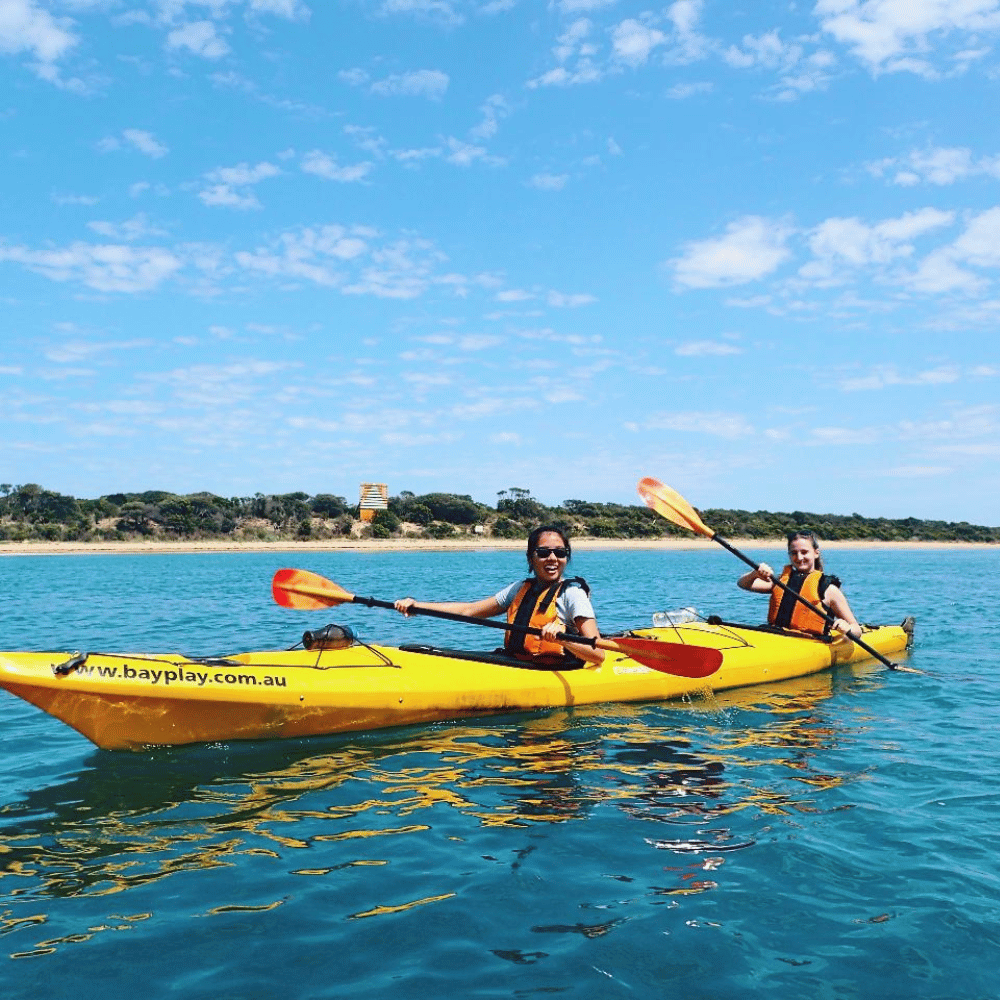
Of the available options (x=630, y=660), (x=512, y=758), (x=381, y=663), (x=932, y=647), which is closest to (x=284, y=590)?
(x=381, y=663)

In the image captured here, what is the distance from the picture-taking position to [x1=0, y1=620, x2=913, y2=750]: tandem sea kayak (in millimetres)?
5133

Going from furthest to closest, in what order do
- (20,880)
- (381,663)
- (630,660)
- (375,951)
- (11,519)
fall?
1. (11,519)
2. (630,660)
3. (381,663)
4. (20,880)
5. (375,951)

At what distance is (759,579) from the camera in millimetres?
9594

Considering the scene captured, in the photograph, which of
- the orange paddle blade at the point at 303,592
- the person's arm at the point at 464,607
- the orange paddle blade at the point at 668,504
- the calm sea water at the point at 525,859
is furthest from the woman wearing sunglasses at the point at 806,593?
the orange paddle blade at the point at 303,592


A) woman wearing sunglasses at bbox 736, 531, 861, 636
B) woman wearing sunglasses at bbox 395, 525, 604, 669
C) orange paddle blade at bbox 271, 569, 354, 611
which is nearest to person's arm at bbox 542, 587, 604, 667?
woman wearing sunglasses at bbox 395, 525, 604, 669

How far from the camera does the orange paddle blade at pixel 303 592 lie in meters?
6.89

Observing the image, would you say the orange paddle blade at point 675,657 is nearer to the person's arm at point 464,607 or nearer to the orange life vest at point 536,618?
the orange life vest at point 536,618

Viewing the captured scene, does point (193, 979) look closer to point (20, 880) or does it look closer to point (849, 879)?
point (20, 880)

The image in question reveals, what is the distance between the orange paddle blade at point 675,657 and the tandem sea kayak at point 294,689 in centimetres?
56

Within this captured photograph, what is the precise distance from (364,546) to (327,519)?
7.81 m

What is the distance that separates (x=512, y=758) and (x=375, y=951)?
2.58 meters

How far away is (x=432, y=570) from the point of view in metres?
31.7

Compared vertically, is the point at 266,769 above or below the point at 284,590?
below

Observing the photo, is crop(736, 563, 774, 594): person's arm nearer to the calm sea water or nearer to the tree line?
the calm sea water
